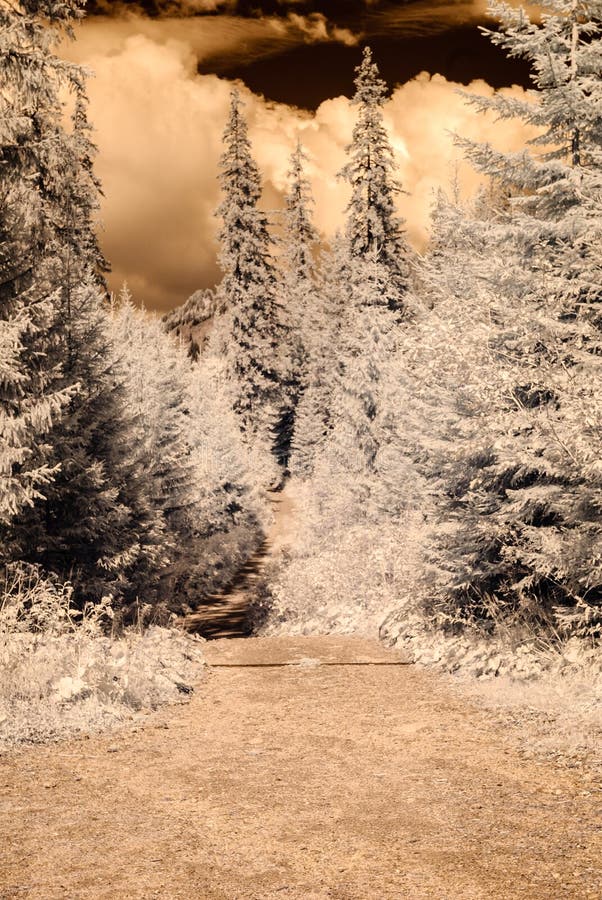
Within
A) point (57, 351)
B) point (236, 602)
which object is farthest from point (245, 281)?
point (57, 351)

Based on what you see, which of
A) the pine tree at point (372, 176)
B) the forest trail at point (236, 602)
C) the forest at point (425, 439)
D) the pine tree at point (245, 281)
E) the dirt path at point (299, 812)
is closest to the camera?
the dirt path at point (299, 812)

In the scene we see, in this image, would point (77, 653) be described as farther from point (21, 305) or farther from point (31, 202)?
point (31, 202)

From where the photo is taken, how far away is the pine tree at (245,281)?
46.3 m

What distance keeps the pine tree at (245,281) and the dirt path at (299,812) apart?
38595 mm

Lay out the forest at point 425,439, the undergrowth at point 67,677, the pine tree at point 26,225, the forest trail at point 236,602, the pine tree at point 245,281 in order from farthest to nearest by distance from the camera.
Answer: the pine tree at point 245,281 → the forest trail at point 236,602 → the pine tree at point 26,225 → the forest at point 425,439 → the undergrowth at point 67,677

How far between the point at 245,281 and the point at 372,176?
1234 centimetres

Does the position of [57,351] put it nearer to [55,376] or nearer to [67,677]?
[55,376]

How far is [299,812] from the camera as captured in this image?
5516 millimetres

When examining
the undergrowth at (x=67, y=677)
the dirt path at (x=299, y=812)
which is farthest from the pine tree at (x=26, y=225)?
the dirt path at (x=299, y=812)

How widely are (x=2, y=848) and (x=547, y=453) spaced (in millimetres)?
7496

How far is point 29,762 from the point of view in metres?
6.62

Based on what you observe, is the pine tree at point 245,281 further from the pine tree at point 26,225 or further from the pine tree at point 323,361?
the pine tree at point 26,225

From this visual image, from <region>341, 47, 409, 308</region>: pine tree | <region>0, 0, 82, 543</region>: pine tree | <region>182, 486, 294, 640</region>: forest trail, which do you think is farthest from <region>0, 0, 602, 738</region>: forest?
<region>341, 47, 409, 308</region>: pine tree

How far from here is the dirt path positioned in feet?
14.0
